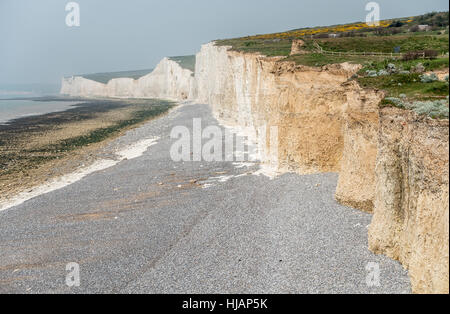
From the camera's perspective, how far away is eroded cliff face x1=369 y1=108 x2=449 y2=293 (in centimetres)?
702

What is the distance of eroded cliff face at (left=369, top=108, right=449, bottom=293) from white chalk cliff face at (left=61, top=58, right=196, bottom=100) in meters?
87.5

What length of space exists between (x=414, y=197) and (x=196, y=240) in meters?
8.08

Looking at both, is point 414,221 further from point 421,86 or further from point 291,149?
point 291,149

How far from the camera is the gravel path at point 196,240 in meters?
10.3

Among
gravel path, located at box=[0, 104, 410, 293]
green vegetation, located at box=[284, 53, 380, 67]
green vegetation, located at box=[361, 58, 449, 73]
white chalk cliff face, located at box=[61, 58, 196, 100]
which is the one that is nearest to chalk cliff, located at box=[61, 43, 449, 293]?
green vegetation, located at box=[284, 53, 380, 67]

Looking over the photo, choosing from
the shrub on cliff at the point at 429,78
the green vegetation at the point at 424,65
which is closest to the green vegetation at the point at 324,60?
the green vegetation at the point at 424,65

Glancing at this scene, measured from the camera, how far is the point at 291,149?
18.9 m

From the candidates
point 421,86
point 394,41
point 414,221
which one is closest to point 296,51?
point 394,41

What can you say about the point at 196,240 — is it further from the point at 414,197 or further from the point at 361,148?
the point at 414,197

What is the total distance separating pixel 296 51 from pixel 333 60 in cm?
782

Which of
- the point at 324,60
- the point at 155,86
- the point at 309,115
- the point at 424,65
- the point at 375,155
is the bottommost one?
the point at 375,155

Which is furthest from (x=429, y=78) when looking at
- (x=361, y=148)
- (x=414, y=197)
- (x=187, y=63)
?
(x=187, y=63)

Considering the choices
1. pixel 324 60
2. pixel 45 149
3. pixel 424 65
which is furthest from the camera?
pixel 45 149

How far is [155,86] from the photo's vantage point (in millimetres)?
122688
